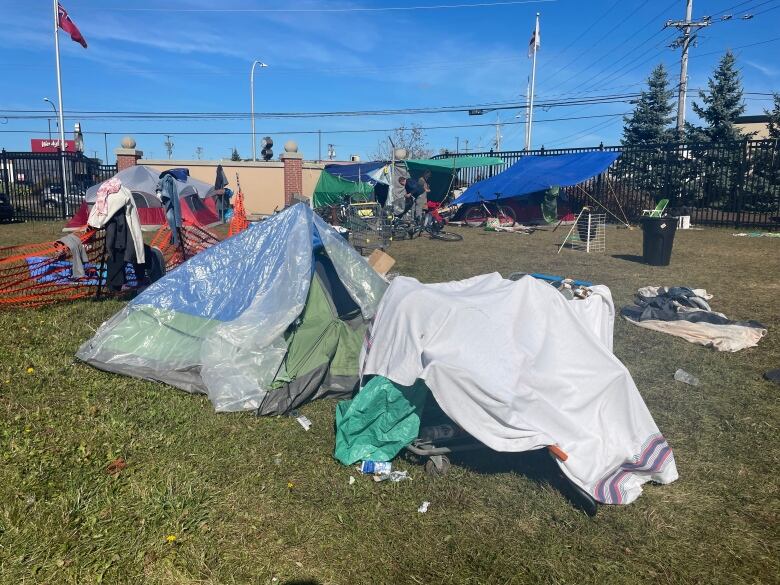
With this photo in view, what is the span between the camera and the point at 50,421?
4496mm

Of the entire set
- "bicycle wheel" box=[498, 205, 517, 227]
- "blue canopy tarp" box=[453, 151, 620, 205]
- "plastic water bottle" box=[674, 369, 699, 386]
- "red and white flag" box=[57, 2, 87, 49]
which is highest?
"red and white flag" box=[57, 2, 87, 49]

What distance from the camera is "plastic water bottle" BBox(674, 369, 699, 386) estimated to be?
207 inches

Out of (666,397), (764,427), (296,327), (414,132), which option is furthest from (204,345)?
(414,132)

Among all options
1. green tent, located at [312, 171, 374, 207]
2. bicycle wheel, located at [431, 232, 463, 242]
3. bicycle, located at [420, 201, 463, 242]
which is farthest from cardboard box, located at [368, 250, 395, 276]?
green tent, located at [312, 171, 374, 207]

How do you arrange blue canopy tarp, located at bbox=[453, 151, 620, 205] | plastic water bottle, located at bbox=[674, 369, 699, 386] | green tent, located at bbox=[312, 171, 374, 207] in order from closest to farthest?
plastic water bottle, located at bbox=[674, 369, 699, 386] → blue canopy tarp, located at bbox=[453, 151, 620, 205] → green tent, located at bbox=[312, 171, 374, 207]

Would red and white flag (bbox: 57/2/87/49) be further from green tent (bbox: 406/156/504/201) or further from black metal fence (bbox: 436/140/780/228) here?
black metal fence (bbox: 436/140/780/228)

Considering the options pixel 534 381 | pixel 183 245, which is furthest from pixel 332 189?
pixel 534 381

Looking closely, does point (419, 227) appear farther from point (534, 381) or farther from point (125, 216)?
point (534, 381)

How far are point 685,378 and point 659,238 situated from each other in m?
5.96

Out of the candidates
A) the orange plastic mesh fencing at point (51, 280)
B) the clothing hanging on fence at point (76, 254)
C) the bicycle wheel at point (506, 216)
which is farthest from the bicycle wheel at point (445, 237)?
the clothing hanging on fence at point (76, 254)

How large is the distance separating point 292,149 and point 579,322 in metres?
21.1

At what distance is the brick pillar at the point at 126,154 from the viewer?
70.0ft

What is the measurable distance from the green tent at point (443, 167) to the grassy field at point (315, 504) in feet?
52.4

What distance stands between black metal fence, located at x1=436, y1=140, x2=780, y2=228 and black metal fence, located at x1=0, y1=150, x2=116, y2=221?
666 inches
